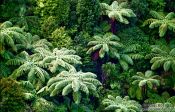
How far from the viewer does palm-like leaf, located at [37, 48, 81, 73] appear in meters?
15.5

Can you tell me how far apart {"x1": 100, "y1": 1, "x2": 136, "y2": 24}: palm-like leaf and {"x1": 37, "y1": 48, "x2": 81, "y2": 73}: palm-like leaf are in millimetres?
2359

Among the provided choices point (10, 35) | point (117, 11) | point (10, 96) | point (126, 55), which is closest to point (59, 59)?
point (10, 35)

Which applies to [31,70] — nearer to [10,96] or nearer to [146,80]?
[10,96]

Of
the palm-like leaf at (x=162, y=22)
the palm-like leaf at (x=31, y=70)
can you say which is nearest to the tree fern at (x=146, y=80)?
the palm-like leaf at (x=162, y=22)

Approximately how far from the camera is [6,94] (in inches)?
547

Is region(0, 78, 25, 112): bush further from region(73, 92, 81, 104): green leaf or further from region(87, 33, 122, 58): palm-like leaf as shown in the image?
region(87, 33, 122, 58): palm-like leaf

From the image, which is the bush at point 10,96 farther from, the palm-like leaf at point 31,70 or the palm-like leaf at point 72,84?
the palm-like leaf at point 72,84

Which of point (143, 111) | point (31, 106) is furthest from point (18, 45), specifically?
point (143, 111)

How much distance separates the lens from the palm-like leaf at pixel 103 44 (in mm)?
16656

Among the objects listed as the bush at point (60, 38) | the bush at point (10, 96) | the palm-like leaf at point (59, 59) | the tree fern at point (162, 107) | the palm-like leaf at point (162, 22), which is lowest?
the tree fern at point (162, 107)

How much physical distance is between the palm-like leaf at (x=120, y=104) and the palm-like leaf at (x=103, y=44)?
176cm

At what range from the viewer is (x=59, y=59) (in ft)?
51.3

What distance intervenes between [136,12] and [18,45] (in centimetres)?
516

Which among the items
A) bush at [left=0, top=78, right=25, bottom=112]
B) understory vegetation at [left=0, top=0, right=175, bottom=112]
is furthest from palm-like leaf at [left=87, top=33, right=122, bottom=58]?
bush at [left=0, top=78, right=25, bottom=112]
